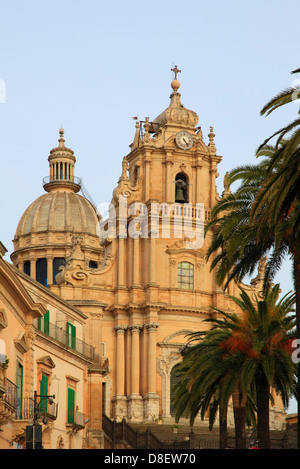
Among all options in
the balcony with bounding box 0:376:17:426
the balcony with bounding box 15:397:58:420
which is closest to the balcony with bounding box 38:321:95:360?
the balcony with bounding box 15:397:58:420

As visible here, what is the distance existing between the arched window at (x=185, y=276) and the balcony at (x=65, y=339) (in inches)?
543

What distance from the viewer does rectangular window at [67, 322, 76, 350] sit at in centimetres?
5066

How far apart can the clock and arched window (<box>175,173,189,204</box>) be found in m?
1.83

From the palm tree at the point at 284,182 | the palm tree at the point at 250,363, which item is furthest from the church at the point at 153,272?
the palm tree at the point at 284,182

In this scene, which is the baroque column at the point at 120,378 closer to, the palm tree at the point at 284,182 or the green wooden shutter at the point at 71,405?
the green wooden shutter at the point at 71,405

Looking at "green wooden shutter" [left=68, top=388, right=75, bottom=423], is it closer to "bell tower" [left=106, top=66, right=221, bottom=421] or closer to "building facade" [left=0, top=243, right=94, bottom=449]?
"building facade" [left=0, top=243, right=94, bottom=449]

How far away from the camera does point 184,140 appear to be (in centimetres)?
6906

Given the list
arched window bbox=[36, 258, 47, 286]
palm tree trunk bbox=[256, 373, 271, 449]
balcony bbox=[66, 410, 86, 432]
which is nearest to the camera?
palm tree trunk bbox=[256, 373, 271, 449]

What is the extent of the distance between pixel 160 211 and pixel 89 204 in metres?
24.2

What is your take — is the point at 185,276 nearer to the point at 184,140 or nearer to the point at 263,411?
the point at 184,140

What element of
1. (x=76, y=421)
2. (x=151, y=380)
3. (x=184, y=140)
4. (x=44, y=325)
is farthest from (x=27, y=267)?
(x=44, y=325)

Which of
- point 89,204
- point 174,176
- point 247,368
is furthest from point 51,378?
point 89,204

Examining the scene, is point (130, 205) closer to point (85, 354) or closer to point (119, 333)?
point (119, 333)

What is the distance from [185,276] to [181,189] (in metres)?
5.71
